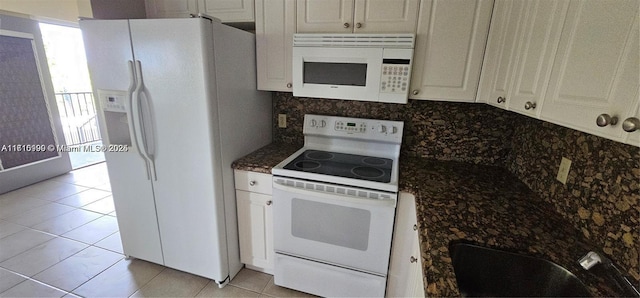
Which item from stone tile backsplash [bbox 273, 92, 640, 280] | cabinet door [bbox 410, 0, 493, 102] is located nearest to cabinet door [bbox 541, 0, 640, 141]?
stone tile backsplash [bbox 273, 92, 640, 280]

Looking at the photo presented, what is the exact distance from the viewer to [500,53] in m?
1.35

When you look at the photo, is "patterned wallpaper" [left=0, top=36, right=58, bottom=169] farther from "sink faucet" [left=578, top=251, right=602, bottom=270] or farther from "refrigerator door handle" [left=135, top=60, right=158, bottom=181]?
"sink faucet" [left=578, top=251, right=602, bottom=270]

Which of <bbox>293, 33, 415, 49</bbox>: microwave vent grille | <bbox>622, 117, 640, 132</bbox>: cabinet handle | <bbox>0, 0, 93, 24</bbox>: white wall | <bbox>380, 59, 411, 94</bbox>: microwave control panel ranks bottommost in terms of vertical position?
<bbox>622, 117, 640, 132</bbox>: cabinet handle

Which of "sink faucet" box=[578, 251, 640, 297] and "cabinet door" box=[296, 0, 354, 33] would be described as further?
"cabinet door" box=[296, 0, 354, 33]

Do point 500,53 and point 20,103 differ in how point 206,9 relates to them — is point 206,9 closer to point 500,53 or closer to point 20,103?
point 500,53

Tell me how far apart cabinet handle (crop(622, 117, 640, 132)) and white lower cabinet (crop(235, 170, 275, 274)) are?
4.92 feet

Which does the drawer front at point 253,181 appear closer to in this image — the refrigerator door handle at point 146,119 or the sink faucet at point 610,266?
the refrigerator door handle at point 146,119

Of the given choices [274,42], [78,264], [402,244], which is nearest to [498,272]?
[402,244]

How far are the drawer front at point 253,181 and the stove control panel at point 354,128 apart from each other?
512 mm

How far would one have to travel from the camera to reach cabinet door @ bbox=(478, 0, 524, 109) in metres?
1.20

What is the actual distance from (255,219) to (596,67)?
5.81 ft

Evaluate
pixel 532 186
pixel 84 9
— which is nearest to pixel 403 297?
pixel 532 186

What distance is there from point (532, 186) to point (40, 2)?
15.6ft

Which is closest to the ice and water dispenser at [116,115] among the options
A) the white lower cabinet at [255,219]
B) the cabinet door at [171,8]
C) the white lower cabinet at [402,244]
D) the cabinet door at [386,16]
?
the cabinet door at [171,8]
